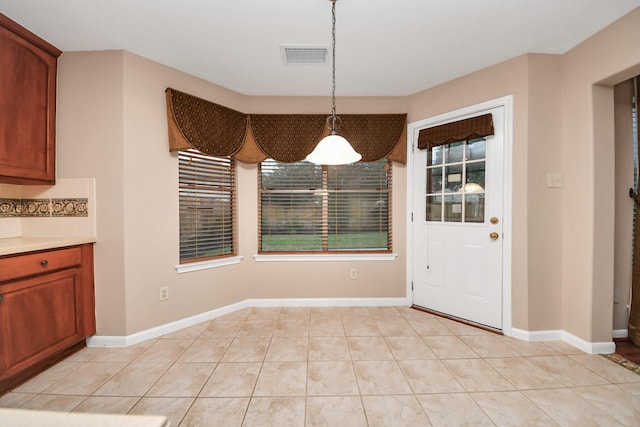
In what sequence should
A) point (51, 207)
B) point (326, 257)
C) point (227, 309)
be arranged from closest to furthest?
point (51, 207)
point (227, 309)
point (326, 257)

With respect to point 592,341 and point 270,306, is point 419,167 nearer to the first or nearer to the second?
point 592,341

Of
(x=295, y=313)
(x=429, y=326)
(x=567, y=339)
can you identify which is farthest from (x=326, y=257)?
(x=567, y=339)

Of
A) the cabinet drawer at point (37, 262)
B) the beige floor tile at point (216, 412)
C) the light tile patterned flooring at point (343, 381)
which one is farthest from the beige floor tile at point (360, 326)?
the cabinet drawer at point (37, 262)

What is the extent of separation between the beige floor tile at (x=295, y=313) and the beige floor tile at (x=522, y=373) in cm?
174

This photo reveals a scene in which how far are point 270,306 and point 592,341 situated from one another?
120 inches

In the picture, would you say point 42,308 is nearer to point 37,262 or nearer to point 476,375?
point 37,262

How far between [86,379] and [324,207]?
258cm

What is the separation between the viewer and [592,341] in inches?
88.3

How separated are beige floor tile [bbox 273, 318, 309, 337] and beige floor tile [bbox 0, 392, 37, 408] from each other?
66.5 inches

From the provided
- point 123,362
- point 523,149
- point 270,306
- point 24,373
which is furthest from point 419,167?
point 24,373

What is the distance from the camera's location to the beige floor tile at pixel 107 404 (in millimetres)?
1639

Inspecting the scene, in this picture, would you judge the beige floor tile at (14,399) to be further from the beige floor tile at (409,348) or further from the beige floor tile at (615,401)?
the beige floor tile at (615,401)

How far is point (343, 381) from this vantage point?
1.90 meters

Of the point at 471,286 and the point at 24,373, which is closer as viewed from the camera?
the point at 24,373
